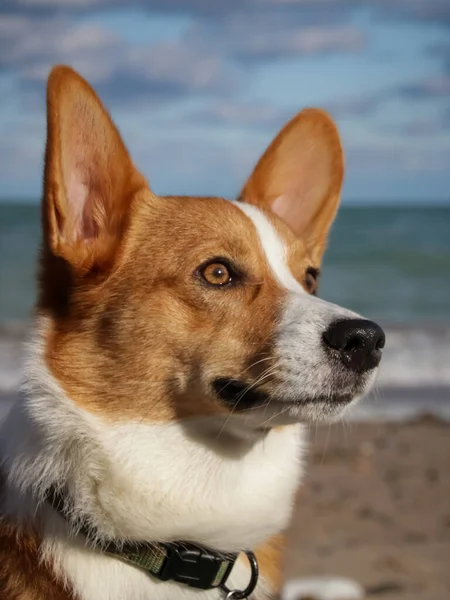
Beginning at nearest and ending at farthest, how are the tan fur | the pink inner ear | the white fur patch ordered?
the tan fur, the pink inner ear, the white fur patch

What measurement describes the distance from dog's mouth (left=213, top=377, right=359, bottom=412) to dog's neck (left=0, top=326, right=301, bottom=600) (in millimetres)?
169

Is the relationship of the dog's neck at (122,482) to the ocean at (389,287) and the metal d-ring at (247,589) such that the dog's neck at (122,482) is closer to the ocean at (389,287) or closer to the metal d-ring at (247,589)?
the metal d-ring at (247,589)

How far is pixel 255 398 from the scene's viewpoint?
3.28 meters

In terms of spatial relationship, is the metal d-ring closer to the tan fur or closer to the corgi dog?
the corgi dog

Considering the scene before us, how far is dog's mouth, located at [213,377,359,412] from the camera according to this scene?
3.24 meters

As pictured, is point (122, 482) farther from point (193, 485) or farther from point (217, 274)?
point (217, 274)

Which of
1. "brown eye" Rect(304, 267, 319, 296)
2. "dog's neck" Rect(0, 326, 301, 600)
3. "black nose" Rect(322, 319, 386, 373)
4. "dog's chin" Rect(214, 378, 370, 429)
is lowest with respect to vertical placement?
"dog's neck" Rect(0, 326, 301, 600)

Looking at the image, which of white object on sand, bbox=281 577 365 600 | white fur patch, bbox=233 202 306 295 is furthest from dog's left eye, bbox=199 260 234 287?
white object on sand, bbox=281 577 365 600

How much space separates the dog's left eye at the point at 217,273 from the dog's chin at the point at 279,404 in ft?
1.36

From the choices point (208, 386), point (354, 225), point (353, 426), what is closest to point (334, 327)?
point (208, 386)

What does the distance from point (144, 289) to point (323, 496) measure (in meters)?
4.18

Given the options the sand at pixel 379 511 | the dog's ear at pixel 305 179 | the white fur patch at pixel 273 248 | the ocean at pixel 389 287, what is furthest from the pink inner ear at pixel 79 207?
the sand at pixel 379 511

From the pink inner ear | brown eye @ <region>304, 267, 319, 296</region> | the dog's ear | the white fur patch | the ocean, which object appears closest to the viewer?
the pink inner ear

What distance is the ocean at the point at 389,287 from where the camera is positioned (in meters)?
12.1
